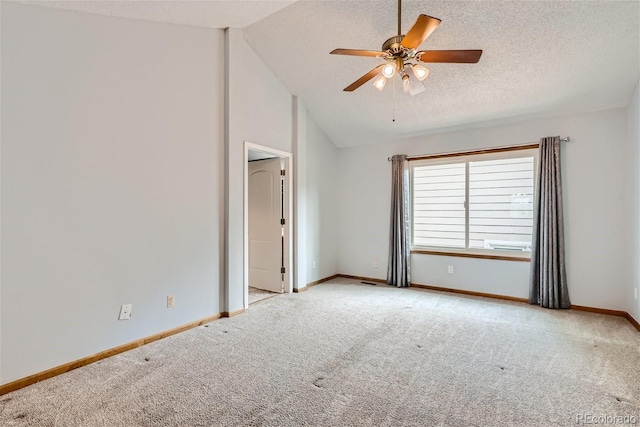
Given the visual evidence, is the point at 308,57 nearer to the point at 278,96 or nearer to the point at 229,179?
the point at 278,96

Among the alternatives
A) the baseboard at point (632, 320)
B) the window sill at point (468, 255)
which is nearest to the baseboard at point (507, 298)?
the baseboard at point (632, 320)

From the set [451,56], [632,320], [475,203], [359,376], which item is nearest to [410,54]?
A: [451,56]

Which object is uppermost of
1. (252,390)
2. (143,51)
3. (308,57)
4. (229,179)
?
(308,57)

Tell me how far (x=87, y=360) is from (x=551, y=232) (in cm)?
510

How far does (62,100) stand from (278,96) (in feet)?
8.45

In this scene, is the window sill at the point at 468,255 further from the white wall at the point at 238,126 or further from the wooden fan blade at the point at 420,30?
the wooden fan blade at the point at 420,30

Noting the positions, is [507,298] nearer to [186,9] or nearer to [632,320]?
[632,320]

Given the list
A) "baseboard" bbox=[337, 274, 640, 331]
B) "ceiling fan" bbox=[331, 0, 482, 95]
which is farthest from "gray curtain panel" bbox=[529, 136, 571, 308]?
"ceiling fan" bbox=[331, 0, 482, 95]

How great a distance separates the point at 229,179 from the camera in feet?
12.2

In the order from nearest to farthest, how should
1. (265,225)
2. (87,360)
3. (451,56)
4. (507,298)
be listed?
(451,56)
(87,360)
(507,298)
(265,225)

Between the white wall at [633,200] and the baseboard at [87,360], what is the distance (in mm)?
4672

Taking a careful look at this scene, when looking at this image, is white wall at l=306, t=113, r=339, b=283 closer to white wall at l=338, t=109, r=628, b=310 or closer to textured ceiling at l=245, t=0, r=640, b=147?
white wall at l=338, t=109, r=628, b=310

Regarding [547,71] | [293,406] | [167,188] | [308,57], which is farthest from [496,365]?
[308,57]

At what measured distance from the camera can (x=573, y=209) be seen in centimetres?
398
